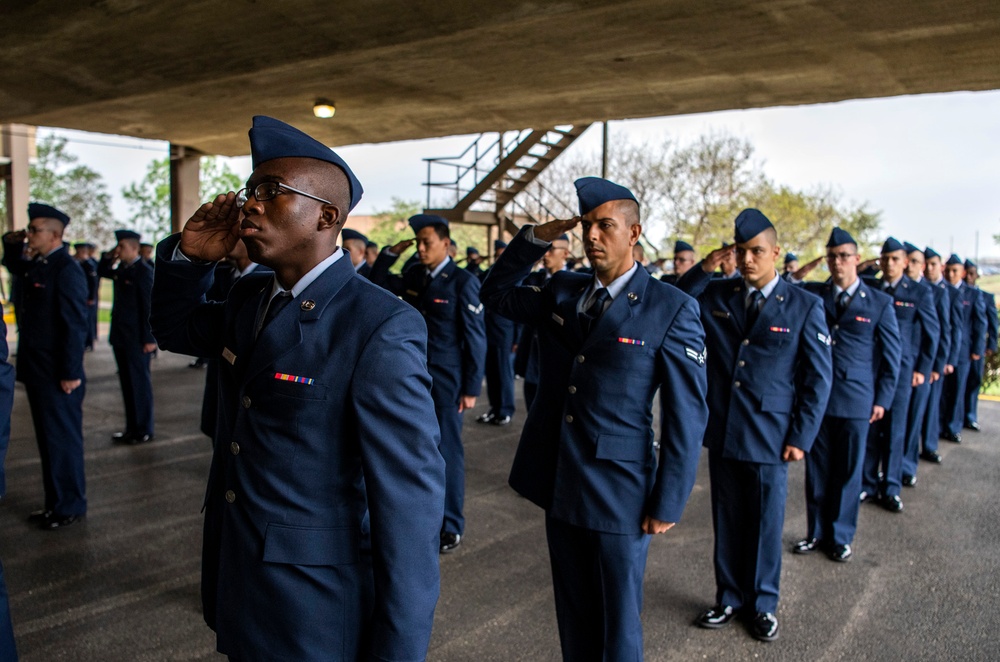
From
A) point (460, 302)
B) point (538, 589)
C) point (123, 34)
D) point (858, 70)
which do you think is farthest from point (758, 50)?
point (123, 34)

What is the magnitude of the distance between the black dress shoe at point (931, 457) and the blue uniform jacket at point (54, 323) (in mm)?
7828

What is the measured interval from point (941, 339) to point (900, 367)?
166 cm

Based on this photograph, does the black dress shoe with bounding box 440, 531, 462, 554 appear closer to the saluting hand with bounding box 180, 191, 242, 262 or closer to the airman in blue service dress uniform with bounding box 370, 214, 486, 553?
the airman in blue service dress uniform with bounding box 370, 214, 486, 553

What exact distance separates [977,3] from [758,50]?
1.56m

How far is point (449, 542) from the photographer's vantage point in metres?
5.09

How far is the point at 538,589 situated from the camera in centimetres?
447

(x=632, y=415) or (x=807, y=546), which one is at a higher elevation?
(x=632, y=415)

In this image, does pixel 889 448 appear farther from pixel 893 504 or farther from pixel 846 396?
pixel 846 396

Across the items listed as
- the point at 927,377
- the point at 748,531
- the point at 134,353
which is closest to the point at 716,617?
the point at 748,531

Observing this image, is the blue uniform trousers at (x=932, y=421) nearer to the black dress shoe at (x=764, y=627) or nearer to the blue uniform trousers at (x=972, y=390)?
the blue uniform trousers at (x=972, y=390)

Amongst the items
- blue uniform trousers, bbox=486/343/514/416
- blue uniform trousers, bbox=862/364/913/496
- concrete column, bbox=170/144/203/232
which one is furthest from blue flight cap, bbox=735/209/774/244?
concrete column, bbox=170/144/203/232

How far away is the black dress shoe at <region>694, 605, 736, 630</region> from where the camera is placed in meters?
4.04

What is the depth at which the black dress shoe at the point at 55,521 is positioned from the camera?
5.26 metres

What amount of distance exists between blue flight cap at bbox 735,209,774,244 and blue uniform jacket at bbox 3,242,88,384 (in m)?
4.26
